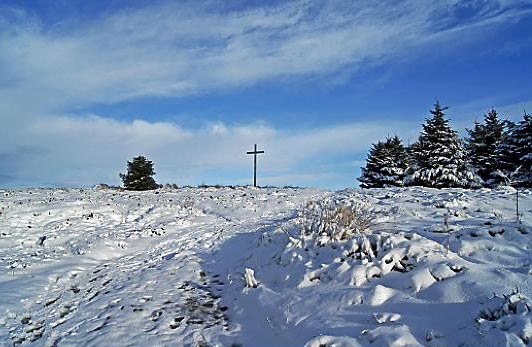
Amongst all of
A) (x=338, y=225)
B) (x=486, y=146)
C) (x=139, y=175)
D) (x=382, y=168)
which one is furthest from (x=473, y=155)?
(x=139, y=175)

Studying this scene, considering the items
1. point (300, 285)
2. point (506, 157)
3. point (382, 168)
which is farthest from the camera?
point (382, 168)

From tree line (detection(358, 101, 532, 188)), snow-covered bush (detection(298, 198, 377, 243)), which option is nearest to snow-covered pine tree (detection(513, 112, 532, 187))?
tree line (detection(358, 101, 532, 188))

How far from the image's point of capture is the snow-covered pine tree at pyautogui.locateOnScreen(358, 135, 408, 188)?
3347 cm

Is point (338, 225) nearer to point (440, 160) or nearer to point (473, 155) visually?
point (440, 160)

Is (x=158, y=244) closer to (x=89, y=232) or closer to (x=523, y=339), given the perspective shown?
(x=89, y=232)

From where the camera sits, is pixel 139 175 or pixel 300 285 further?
pixel 139 175

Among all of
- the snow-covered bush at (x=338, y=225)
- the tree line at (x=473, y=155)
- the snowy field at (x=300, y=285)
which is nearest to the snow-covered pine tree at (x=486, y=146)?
the tree line at (x=473, y=155)

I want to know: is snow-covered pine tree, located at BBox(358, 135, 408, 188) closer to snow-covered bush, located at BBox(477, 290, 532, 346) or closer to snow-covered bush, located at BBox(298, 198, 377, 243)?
snow-covered bush, located at BBox(298, 198, 377, 243)

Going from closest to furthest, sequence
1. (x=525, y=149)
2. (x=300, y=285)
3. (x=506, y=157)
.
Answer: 1. (x=300, y=285)
2. (x=525, y=149)
3. (x=506, y=157)

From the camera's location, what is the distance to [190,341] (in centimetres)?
512

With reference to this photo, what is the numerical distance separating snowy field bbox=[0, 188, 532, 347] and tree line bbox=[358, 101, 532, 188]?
1492 centimetres

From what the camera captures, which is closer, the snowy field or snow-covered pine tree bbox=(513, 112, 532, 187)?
the snowy field

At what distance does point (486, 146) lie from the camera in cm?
2844

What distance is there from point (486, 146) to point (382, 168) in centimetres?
832
